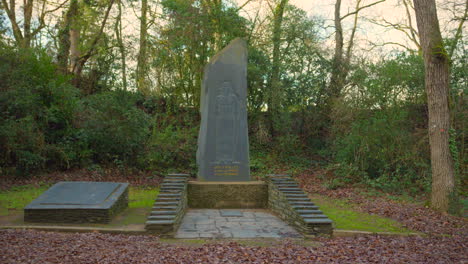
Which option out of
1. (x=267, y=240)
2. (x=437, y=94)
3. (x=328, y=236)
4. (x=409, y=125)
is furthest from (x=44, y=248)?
(x=409, y=125)

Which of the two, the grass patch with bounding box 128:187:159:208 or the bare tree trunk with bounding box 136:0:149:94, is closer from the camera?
the grass patch with bounding box 128:187:159:208

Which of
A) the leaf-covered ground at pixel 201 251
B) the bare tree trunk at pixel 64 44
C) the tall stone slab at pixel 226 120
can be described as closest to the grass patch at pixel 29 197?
the tall stone slab at pixel 226 120

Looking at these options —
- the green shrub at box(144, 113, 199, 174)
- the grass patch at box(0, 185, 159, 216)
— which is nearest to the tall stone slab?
the grass patch at box(0, 185, 159, 216)

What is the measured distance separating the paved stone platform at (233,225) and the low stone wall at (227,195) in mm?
319

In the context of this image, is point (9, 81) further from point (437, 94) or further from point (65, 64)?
point (437, 94)

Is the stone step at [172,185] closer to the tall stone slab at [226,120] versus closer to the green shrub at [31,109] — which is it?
the tall stone slab at [226,120]

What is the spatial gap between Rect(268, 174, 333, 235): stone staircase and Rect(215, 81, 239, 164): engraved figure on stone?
1319 mm

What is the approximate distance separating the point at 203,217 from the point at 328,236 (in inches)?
110

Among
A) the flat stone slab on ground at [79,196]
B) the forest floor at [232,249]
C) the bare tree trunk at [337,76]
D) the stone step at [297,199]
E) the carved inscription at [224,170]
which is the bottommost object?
the forest floor at [232,249]

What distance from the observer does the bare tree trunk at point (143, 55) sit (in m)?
17.3

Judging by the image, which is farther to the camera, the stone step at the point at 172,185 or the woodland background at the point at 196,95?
the woodland background at the point at 196,95

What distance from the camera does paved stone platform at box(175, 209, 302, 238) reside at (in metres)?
6.57

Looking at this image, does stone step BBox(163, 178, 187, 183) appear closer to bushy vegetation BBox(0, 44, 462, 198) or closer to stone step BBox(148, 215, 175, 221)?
stone step BBox(148, 215, 175, 221)

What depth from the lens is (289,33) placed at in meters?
17.0
